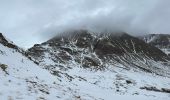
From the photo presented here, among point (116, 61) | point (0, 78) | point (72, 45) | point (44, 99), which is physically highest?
point (72, 45)

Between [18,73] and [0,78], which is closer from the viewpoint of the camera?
[0,78]

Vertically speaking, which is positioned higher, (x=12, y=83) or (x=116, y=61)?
(x=116, y=61)

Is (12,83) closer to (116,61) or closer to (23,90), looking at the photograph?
(23,90)

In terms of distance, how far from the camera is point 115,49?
198 meters

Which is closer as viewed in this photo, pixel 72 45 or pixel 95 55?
pixel 95 55

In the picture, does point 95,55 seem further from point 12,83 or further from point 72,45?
point 12,83

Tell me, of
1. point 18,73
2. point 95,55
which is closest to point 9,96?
point 18,73

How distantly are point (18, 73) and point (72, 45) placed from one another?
17567cm

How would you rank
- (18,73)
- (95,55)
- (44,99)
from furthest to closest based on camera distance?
(95,55)
(18,73)
(44,99)

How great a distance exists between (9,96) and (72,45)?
183434mm

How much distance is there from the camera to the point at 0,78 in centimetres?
1788

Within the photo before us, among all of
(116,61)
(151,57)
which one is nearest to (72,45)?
(116,61)

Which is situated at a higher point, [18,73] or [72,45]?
[72,45]

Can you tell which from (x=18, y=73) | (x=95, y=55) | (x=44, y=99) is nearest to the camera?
(x=44, y=99)
